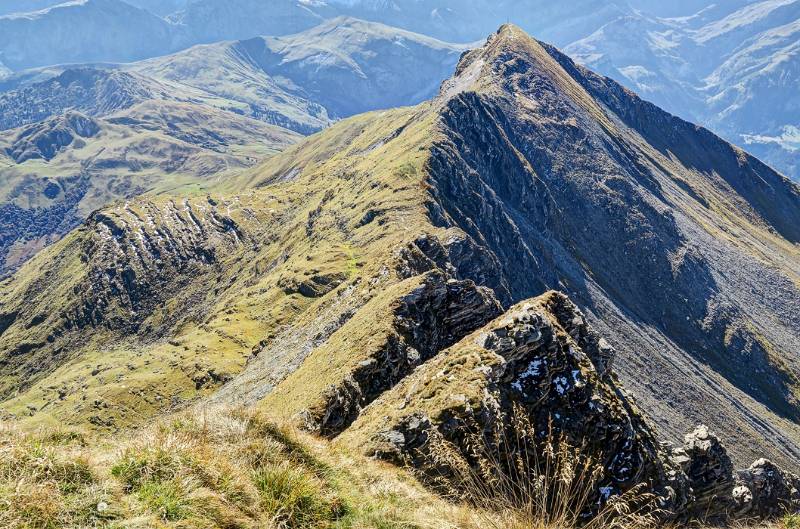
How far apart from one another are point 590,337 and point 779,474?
808 inches

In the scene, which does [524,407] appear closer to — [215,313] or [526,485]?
[526,485]

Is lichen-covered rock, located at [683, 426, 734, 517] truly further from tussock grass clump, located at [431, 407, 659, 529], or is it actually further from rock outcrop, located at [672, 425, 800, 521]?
tussock grass clump, located at [431, 407, 659, 529]

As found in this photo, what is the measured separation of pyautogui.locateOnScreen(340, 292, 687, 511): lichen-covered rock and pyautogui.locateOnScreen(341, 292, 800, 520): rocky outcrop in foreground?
0.04m

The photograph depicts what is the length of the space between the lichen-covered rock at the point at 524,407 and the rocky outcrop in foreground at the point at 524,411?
0.04 metres

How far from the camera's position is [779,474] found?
125ft

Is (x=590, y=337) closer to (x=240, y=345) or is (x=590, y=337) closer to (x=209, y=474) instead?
(x=209, y=474)

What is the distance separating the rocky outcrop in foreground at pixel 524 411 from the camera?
61.0 feet

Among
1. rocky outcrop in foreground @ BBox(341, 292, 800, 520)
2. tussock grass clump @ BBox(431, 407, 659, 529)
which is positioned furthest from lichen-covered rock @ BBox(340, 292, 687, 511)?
tussock grass clump @ BBox(431, 407, 659, 529)

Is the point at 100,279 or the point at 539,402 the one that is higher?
the point at 539,402

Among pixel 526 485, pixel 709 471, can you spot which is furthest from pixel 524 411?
pixel 709 471

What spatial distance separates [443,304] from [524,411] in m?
16.4

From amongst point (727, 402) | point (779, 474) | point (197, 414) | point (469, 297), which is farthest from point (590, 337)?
point (727, 402)

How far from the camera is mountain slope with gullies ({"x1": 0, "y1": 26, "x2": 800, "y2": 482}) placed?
1062 inches

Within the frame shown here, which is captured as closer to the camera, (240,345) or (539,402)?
(539,402)
